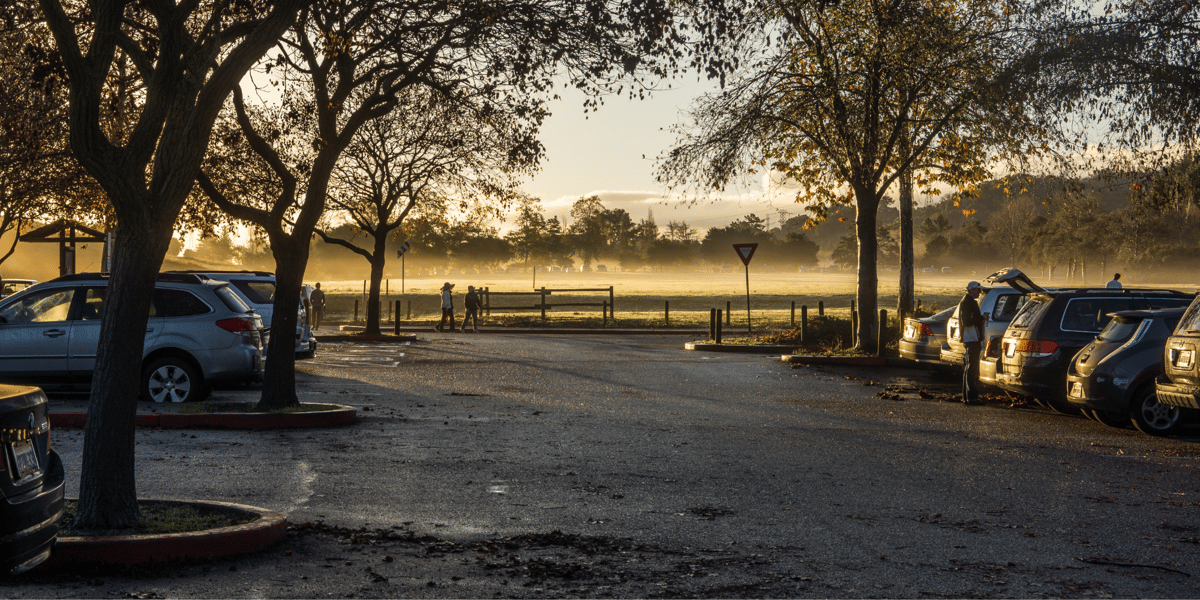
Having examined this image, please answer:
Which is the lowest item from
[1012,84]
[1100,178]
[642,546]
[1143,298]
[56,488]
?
[642,546]

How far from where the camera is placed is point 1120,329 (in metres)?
12.0

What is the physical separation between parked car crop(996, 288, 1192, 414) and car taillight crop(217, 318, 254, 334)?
10.0 m

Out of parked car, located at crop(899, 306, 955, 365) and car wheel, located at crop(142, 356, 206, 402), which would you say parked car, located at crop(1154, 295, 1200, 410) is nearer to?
parked car, located at crop(899, 306, 955, 365)

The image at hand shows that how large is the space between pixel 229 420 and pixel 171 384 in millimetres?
2370

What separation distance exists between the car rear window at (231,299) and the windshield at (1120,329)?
35.6ft

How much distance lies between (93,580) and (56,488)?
809 millimetres

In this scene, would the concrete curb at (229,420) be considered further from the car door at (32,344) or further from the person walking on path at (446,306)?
the person walking on path at (446,306)

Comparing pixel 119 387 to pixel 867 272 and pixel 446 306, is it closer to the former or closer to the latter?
pixel 867 272

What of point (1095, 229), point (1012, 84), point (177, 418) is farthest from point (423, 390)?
point (1095, 229)

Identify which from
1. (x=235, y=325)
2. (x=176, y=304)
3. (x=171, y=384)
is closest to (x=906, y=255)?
(x=235, y=325)

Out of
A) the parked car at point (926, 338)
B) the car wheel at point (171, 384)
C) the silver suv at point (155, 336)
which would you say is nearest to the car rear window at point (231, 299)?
the silver suv at point (155, 336)

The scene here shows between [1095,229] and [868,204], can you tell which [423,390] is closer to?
[868,204]

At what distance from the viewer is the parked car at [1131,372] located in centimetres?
1149

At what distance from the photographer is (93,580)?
5.46m
